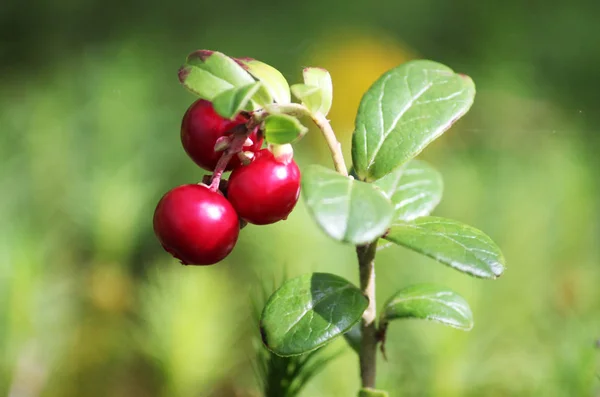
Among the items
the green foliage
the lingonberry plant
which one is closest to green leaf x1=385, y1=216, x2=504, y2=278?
the lingonberry plant

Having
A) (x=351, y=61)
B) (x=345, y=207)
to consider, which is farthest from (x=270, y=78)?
(x=351, y=61)

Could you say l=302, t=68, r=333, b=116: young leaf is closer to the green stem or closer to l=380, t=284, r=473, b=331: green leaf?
the green stem

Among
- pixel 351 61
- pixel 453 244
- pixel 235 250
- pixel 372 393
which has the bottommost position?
pixel 351 61

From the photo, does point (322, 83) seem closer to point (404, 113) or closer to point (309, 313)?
point (404, 113)

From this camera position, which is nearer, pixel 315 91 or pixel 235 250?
pixel 315 91

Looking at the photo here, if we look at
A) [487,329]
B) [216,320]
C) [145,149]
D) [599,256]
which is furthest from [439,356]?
[145,149]

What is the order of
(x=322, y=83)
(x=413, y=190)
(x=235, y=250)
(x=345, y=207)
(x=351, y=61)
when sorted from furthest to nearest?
(x=351, y=61) < (x=235, y=250) < (x=413, y=190) < (x=322, y=83) < (x=345, y=207)

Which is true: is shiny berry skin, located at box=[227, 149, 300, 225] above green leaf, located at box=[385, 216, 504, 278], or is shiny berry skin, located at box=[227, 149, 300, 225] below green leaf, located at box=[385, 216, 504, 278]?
above
